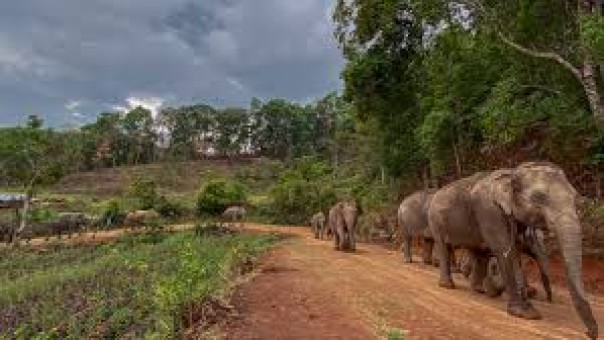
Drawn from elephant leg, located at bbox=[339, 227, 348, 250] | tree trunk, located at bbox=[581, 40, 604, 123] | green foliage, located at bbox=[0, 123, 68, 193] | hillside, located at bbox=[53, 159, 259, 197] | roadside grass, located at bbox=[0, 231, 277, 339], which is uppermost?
hillside, located at bbox=[53, 159, 259, 197]

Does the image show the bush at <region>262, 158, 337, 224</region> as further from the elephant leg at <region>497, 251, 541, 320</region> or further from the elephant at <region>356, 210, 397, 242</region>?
the elephant leg at <region>497, 251, 541, 320</region>

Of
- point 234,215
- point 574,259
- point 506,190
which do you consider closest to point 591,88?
point 506,190

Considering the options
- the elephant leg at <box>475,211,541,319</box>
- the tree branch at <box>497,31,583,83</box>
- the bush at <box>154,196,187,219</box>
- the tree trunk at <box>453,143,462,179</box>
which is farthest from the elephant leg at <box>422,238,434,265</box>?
the bush at <box>154,196,187,219</box>

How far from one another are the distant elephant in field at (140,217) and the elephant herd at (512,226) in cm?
4410

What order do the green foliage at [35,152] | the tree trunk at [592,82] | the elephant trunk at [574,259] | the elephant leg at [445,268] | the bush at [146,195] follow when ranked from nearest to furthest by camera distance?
the elephant trunk at [574,259] < the elephant leg at [445,268] < the tree trunk at [592,82] < the green foliage at [35,152] < the bush at [146,195]

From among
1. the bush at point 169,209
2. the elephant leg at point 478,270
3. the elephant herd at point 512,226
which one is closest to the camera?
the elephant herd at point 512,226

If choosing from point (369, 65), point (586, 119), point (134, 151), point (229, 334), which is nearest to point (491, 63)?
point (586, 119)

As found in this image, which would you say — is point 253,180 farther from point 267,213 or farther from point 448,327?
point 448,327

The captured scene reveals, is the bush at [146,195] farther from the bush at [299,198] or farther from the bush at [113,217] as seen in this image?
the bush at [299,198]

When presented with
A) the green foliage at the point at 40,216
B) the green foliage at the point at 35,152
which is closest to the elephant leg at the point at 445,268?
the green foliage at the point at 35,152

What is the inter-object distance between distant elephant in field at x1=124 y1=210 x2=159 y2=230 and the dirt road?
44.4m

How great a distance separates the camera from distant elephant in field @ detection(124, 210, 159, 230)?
196 feet

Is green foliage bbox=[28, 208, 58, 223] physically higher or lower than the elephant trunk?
higher

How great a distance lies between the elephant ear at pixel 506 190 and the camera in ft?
40.9
